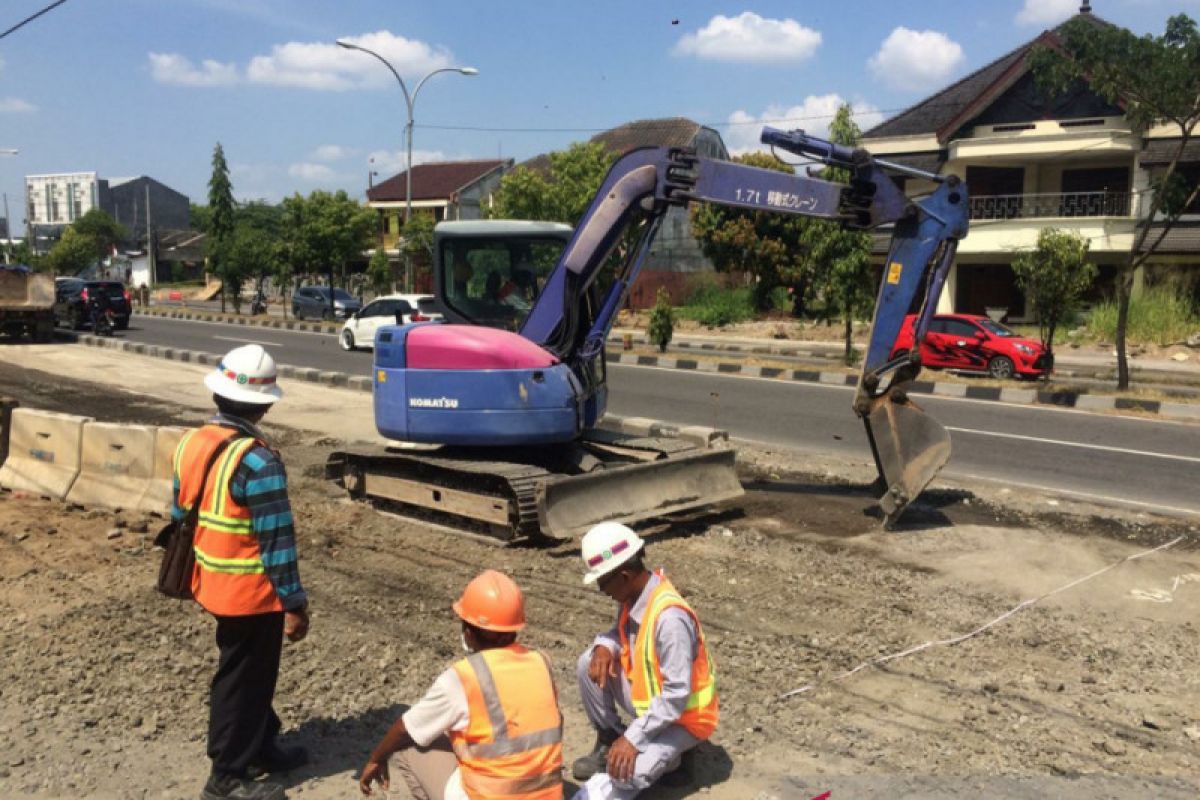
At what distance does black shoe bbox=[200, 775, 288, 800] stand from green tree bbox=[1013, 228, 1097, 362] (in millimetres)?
17477

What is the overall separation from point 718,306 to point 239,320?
18.1m

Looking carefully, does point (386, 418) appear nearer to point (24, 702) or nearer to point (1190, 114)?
point (24, 702)

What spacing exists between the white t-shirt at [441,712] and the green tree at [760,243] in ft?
115

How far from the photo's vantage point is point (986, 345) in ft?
67.9

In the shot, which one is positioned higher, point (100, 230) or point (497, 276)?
point (100, 230)

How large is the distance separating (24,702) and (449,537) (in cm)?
372

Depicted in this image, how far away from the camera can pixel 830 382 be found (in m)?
Result: 20.3

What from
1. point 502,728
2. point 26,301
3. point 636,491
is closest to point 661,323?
point 26,301

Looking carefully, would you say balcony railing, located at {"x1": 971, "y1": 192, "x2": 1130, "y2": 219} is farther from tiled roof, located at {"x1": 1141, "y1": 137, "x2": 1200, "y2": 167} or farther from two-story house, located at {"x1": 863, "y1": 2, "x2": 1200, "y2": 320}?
tiled roof, located at {"x1": 1141, "y1": 137, "x2": 1200, "y2": 167}

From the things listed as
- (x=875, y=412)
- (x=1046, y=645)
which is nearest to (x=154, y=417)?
(x=875, y=412)

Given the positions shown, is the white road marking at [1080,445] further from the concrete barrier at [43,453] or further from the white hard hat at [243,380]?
the white hard hat at [243,380]

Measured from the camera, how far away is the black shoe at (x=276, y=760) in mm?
4363

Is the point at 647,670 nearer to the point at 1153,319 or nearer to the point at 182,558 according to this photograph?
the point at 182,558

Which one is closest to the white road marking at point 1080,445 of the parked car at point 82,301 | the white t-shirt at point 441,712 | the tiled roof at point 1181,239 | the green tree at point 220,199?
the white t-shirt at point 441,712
